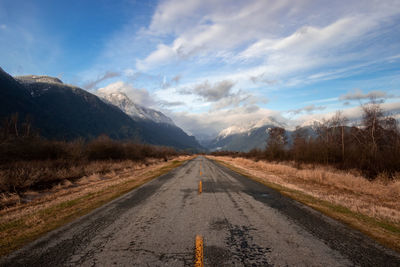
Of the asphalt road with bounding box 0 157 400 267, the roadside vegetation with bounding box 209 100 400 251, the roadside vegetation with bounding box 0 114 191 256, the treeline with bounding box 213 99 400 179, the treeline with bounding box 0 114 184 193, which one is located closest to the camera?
the asphalt road with bounding box 0 157 400 267

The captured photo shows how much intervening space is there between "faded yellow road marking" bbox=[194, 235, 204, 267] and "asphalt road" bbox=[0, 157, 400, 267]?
85mm

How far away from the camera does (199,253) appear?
11.7 ft

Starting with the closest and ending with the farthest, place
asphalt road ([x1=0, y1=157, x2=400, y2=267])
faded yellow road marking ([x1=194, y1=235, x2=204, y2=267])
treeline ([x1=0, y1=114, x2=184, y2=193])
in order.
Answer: faded yellow road marking ([x1=194, y1=235, x2=204, y2=267])
asphalt road ([x1=0, y1=157, x2=400, y2=267])
treeline ([x1=0, y1=114, x2=184, y2=193])

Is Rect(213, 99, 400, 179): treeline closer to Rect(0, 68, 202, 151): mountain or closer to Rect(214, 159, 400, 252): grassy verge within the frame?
Rect(214, 159, 400, 252): grassy verge

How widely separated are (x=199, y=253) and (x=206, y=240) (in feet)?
1.98

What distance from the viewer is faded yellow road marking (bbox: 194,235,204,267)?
320cm

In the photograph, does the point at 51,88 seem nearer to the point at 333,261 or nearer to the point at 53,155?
the point at 53,155

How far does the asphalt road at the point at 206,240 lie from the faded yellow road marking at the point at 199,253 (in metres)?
0.09

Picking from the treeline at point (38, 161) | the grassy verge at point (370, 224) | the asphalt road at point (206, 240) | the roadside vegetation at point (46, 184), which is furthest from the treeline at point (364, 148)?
the treeline at point (38, 161)

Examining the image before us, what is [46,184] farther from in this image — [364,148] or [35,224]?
[364,148]

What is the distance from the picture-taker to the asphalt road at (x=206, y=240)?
11.2 feet

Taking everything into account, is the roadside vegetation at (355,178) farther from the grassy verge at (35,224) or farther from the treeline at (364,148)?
the grassy verge at (35,224)

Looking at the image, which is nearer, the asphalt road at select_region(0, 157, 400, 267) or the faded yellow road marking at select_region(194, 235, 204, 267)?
the faded yellow road marking at select_region(194, 235, 204, 267)

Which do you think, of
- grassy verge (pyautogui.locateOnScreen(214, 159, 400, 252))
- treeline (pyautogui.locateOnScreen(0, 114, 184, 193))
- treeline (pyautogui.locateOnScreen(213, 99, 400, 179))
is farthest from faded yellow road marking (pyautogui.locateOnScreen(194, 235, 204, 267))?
treeline (pyautogui.locateOnScreen(213, 99, 400, 179))
